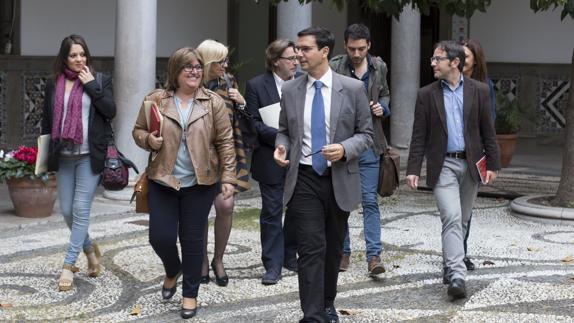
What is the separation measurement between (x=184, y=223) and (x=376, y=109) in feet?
6.23

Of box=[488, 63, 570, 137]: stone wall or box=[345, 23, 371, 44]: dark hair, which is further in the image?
box=[488, 63, 570, 137]: stone wall

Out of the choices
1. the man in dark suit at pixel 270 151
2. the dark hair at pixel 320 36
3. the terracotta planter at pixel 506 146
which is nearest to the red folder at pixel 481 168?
the man in dark suit at pixel 270 151

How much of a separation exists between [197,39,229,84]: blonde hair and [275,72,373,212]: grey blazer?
99cm

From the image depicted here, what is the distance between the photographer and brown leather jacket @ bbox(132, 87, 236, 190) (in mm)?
7031

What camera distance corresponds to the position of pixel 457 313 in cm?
730

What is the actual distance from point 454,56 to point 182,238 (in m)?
2.20

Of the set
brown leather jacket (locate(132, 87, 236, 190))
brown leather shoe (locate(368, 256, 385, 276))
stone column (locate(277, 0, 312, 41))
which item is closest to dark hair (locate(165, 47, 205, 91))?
brown leather jacket (locate(132, 87, 236, 190))

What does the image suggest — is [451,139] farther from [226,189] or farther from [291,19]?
[291,19]

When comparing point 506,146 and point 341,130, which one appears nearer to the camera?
point 341,130

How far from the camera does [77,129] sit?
7.79 m

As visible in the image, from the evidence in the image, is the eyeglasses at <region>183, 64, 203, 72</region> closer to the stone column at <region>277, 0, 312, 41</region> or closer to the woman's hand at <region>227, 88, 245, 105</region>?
the woman's hand at <region>227, 88, 245, 105</region>

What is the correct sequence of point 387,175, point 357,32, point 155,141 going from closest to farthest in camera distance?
point 155,141, point 357,32, point 387,175

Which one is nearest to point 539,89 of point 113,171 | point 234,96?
point 234,96

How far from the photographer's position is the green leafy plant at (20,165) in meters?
10.7
